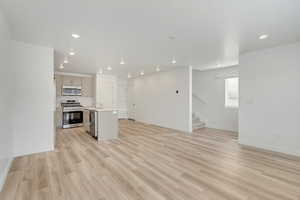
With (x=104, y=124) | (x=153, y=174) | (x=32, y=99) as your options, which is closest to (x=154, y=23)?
(x=153, y=174)

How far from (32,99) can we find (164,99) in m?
4.97

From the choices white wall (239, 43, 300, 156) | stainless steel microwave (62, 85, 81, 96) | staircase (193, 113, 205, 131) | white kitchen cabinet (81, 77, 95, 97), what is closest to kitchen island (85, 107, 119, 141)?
stainless steel microwave (62, 85, 81, 96)

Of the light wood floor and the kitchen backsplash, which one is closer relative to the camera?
the light wood floor

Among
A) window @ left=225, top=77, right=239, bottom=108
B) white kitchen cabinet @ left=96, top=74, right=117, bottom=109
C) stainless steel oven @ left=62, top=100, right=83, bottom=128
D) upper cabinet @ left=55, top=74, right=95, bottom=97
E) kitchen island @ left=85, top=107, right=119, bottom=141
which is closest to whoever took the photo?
kitchen island @ left=85, top=107, right=119, bottom=141

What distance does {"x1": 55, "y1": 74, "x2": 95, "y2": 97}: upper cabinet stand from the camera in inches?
261

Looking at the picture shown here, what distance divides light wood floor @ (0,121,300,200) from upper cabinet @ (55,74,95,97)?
377 cm

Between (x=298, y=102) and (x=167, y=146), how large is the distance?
338 centimetres

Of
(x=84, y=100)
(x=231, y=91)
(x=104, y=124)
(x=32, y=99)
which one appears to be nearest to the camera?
(x=32, y=99)

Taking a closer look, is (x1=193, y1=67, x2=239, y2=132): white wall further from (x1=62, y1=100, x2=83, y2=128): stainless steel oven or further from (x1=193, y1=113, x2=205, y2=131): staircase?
(x1=62, y1=100, x2=83, y2=128): stainless steel oven

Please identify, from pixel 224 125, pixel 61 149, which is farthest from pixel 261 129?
pixel 61 149

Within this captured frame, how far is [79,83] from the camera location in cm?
718

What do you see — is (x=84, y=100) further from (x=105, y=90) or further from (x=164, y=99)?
(x=164, y=99)

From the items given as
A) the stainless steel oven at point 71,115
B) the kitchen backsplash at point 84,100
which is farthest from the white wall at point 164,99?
the stainless steel oven at point 71,115

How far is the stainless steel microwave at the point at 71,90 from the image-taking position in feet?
22.1
